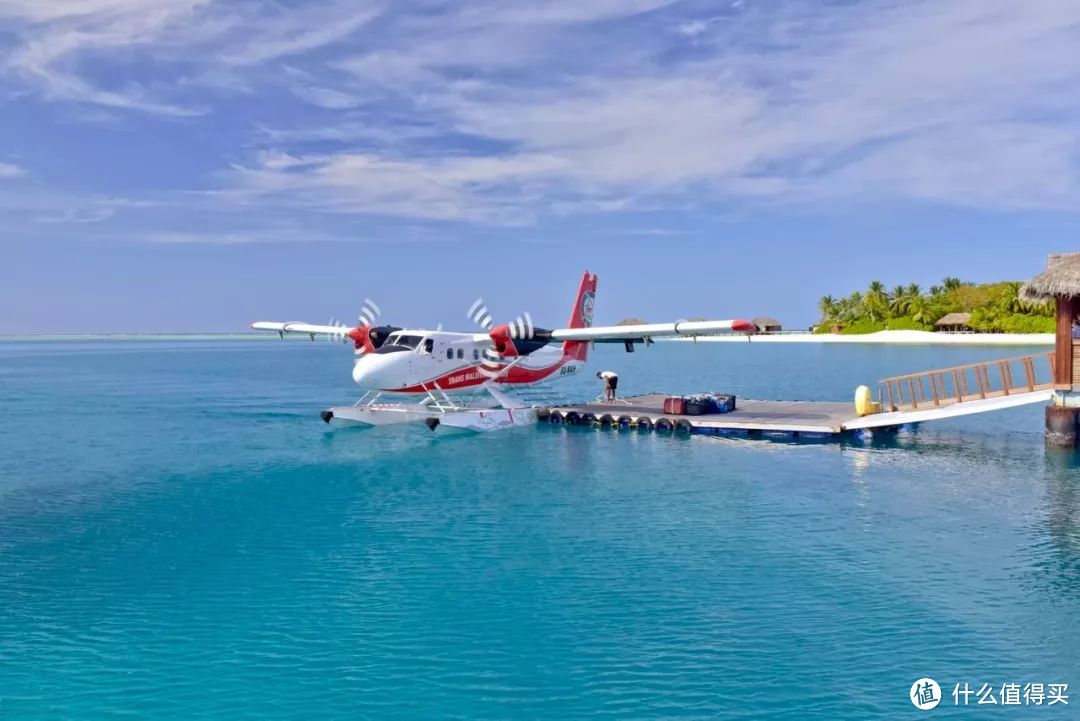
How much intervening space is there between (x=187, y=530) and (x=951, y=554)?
15.4 meters

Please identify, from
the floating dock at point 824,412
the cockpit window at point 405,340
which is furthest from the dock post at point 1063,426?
the cockpit window at point 405,340

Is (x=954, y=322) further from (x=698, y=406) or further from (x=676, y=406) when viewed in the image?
(x=676, y=406)

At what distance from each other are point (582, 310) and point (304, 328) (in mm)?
13938

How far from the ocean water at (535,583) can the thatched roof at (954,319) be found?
4294 inches

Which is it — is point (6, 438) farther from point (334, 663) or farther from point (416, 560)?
point (334, 663)

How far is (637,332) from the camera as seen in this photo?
32.7 meters

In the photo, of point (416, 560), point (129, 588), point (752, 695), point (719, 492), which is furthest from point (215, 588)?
point (719, 492)

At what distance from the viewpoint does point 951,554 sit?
50.0 ft

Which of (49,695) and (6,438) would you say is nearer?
(49,695)

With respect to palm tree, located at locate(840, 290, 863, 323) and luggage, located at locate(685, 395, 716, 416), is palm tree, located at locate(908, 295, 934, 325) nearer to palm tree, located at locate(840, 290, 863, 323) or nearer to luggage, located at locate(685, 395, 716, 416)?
palm tree, located at locate(840, 290, 863, 323)

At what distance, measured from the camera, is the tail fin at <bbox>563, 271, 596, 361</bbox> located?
39.5 metres

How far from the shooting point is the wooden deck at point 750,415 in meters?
30.1

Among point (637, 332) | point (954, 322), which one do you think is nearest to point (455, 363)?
point (637, 332)

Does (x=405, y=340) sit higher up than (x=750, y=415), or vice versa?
(x=405, y=340)
